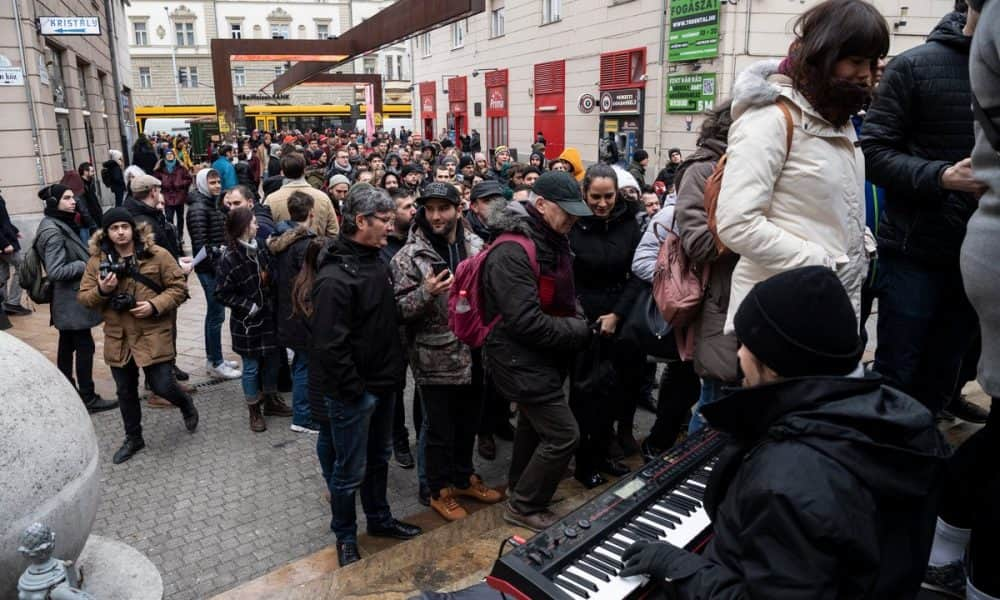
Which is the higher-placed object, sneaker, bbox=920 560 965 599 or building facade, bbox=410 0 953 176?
building facade, bbox=410 0 953 176

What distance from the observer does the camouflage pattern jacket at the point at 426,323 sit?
14.1ft

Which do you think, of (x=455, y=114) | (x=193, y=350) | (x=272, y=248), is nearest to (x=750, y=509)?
(x=272, y=248)

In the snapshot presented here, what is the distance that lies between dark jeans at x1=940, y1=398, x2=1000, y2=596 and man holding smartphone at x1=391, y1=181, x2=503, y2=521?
8.63 ft

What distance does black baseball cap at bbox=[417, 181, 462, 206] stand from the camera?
4.41 m

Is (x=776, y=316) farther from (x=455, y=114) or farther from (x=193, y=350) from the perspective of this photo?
(x=455, y=114)

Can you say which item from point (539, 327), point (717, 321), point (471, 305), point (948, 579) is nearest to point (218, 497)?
point (471, 305)

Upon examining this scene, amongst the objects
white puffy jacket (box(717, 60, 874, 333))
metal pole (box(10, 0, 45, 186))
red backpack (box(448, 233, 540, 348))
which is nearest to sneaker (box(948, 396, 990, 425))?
white puffy jacket (box(717, 60, 874, 333))

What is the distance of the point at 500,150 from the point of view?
14672 millimetres

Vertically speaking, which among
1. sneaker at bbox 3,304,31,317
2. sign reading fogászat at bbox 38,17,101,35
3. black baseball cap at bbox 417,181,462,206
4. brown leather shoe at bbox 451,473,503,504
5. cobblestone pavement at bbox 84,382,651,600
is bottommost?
cobblestone pavement at bbox 84,382,651,600

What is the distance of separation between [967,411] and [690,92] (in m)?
12.9

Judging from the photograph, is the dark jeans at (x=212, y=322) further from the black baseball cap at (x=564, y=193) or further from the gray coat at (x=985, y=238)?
the gray coat at (x=985, y=238)

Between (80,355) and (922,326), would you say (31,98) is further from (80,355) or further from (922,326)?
(922,326)

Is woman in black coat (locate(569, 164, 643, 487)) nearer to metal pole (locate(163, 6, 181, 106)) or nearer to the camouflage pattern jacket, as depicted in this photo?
the camouflage pattern jacket

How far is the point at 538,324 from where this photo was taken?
12.4ft
